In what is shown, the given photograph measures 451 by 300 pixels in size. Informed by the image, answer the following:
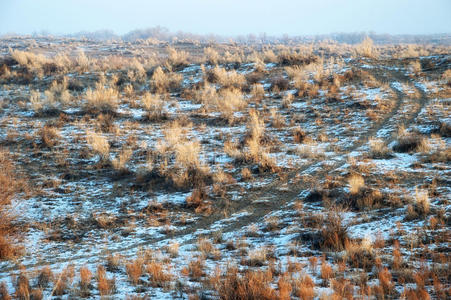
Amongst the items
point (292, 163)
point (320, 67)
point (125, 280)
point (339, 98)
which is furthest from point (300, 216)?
point (320, 67)

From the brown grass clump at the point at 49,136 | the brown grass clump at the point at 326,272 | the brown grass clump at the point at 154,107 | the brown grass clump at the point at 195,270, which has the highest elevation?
the brown grass clump at the point at 154,107

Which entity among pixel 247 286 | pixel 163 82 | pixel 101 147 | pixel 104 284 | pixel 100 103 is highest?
pixel 163 82

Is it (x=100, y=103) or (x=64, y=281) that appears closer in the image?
(x=64, y=281)

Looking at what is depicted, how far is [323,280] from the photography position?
418cm

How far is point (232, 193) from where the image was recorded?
7.30 metres

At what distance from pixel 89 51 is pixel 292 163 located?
111ft

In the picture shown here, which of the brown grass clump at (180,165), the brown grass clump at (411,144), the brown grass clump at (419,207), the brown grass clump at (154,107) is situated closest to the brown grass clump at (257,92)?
the brown grass clump at (154,107)

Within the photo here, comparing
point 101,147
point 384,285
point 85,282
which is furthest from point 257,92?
point 85,282

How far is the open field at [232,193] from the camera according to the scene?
14.1ft

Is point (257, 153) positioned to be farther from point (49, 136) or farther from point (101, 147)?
point (49, 136)

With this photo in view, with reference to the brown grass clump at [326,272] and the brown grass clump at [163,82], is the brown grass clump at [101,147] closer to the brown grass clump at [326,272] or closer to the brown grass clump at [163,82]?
the brown grass clump at [326,272]

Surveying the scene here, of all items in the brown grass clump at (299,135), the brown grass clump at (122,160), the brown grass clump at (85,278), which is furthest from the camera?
the brown grass clump at (299,135)

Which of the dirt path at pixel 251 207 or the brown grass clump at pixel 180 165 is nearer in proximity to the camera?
the dirt path at pixel 251 207

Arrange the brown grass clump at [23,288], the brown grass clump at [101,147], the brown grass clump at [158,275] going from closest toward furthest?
the brown grass clump at [23,288]
the brown grass clump at [158,275]
the brown grass clump at [101,147]
